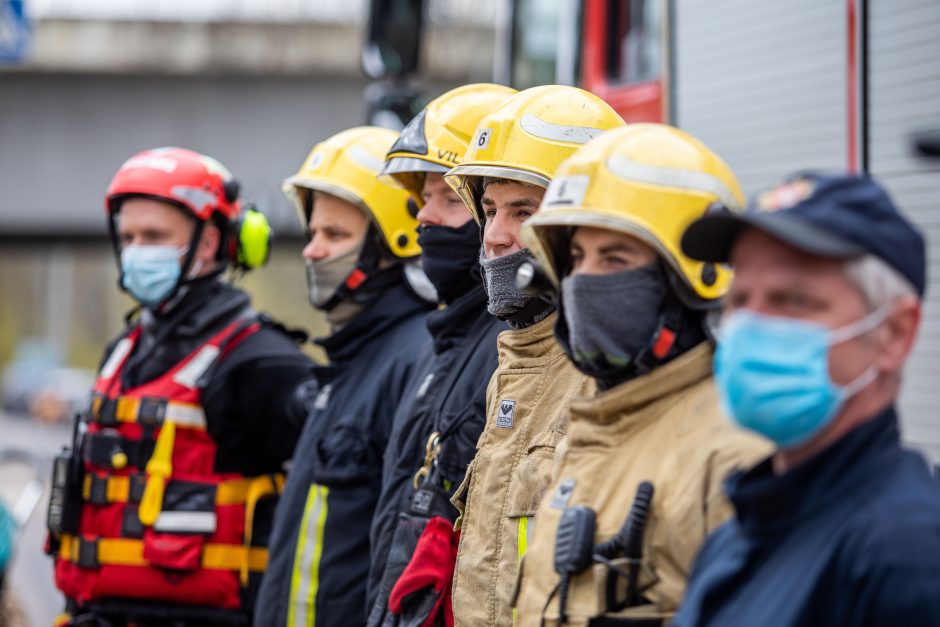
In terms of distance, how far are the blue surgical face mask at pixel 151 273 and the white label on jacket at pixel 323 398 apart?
47.5 inches

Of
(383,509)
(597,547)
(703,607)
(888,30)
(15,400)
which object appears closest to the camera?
(703,607)

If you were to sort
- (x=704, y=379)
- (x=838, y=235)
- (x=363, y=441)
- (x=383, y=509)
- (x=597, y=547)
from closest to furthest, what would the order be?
1. (x=838, y=235)
2. (x=597, y=547)
3. (x=704, y=379)
4. (x=383, y=509)
5. (x=363, y=441)

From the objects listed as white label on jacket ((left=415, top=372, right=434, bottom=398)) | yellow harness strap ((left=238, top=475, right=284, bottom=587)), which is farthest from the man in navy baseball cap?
yellow harness strap ((left=238, top=475, right=284, bottom=587))

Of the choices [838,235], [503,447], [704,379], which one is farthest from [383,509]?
[838,235]

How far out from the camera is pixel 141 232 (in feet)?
20.7

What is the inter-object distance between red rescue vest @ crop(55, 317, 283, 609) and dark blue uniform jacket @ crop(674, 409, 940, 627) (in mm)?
3554

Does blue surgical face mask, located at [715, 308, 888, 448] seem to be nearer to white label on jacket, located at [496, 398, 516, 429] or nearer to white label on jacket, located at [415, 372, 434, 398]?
white label on jacket, located at [496, 398, 516, 429]

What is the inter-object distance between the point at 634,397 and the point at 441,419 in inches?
44.4

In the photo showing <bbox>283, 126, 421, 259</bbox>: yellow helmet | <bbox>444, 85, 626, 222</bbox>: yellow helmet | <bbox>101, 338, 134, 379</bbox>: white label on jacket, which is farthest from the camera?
<bbox>101, 338, 134, 379</bbox>: white label on jacket

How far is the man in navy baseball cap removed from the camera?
93.7 inches

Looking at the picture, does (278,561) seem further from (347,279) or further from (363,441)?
(347,279)

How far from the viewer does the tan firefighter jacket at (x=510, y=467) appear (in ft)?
12.1

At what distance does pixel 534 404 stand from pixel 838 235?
4.93 ft

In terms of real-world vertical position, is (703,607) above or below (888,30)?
below
